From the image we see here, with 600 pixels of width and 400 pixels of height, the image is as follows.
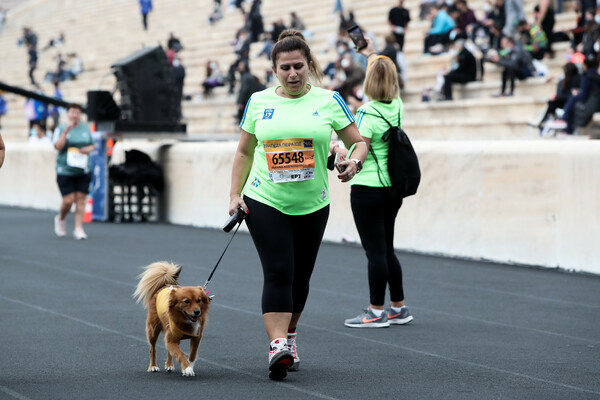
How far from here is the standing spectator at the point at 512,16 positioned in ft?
64.2

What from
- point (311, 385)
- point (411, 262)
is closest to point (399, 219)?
point (411, 262)

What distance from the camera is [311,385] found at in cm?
614

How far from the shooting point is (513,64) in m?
18.6

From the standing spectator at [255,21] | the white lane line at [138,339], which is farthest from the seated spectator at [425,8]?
the white lane line at [138,339]

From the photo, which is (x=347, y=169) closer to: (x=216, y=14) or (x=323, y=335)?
(x=323, y=335)

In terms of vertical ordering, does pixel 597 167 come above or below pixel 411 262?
above

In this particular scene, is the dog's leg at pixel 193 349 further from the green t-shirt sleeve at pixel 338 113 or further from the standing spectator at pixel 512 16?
the standing spectator at pixel 512 16

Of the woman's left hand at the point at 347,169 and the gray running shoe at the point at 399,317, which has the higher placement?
the woman's left hand at the point at 347,169

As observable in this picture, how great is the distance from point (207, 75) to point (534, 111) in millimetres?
12274

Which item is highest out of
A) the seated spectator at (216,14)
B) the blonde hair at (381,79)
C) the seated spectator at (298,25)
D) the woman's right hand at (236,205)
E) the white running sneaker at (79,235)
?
the seated spectator at (216,14)

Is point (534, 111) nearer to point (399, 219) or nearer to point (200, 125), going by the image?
point (399, 219)

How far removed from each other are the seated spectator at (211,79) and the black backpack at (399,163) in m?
20.0

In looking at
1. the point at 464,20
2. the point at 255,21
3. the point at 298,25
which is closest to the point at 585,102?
the point at 464,20

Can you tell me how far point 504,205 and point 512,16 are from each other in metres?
8.18
